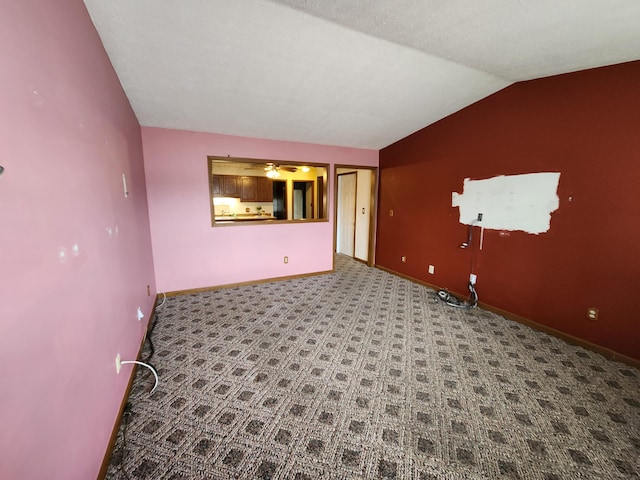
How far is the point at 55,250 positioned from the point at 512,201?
13.2 feet

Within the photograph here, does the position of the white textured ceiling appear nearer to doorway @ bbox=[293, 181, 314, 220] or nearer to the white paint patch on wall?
the white paint patch on wall

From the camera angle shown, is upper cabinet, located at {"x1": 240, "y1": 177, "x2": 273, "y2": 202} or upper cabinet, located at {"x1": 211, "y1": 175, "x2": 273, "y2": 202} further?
upper cabinet, located at {"x1": 240, "y1": 177, "x2": 273, "y2": 202}

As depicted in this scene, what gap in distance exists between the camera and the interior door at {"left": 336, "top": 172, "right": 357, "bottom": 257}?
246 inches

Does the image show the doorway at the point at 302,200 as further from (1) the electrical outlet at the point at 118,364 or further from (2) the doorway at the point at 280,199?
(1) the electrical outlet at the point at 118,364

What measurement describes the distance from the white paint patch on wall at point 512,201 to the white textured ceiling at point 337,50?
3.51ft

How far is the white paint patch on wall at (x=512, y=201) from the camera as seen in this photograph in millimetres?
2873

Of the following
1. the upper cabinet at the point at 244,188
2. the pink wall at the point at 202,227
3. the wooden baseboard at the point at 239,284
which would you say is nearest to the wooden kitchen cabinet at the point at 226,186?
the upper cabinet at the point at 244,188

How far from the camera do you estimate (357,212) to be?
6.10 m

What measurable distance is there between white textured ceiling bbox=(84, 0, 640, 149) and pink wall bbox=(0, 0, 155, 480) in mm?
514

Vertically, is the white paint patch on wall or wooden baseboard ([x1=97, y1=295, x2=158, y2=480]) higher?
the white paint patch on wall

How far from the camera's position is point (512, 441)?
161 centimetres

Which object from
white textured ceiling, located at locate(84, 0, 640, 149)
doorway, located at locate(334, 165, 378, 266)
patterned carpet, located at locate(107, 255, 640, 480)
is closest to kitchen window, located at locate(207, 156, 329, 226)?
doorway, located at locate(334, 165, 378, 266)

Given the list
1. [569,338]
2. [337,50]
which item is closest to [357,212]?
[337,50]

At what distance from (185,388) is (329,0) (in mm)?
2939
